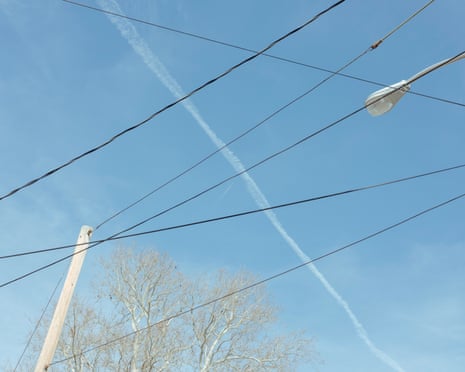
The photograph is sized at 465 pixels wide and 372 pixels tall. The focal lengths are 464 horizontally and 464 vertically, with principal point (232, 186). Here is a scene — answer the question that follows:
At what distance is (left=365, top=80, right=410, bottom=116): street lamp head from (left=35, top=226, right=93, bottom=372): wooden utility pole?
14.9ft

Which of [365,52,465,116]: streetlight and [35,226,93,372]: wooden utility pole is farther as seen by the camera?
[35,226,93,372]: wooden utility pole

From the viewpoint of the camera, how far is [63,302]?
6.29 metres

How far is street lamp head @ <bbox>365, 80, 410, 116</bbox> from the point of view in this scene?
3746 mm

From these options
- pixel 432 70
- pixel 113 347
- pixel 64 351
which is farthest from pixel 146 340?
pixel 432 70

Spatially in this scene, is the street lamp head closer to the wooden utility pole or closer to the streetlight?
the streetlight

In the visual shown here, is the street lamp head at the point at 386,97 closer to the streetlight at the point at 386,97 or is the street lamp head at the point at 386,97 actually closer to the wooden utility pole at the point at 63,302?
the streetlight at the point at 386,97

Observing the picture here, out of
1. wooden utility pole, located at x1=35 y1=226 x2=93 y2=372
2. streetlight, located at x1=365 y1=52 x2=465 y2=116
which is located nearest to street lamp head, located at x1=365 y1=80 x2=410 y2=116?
streetlight, located at x1=365 y1=52 x2=465 y2=116

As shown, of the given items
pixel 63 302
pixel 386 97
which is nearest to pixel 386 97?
pixel 386 97

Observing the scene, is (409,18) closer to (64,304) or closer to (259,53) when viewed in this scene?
(259,53)

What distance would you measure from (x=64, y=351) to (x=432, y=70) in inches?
608

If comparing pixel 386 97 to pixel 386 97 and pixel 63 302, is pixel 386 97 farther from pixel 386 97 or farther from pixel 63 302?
pixel 63 302

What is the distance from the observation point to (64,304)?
6281 mm

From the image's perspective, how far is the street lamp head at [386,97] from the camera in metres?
3.75

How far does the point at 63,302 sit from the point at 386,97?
193 inches
